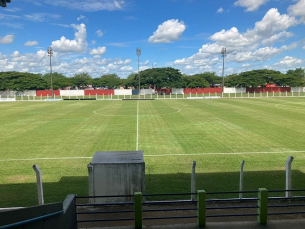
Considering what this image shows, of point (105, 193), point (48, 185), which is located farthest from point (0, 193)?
point (105, 193)

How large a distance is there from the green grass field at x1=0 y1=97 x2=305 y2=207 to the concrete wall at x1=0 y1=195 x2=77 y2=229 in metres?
2.92

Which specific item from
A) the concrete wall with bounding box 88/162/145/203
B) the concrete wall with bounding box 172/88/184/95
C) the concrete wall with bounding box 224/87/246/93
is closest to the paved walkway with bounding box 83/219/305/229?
the concrete wall with bounding box 88/162/145/203

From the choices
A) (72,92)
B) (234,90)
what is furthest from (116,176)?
(234,90)

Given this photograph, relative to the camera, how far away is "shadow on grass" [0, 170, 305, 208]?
28.0 ft

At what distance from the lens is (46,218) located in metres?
4.78

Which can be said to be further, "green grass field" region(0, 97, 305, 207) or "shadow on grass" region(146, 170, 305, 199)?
"green grass field" region(0, 97, 305, 207)

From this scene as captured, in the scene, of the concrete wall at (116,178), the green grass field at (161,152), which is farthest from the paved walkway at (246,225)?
the green grass field at (161,152)

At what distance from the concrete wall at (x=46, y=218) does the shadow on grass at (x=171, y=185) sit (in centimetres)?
287

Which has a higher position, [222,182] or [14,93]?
[14,93]

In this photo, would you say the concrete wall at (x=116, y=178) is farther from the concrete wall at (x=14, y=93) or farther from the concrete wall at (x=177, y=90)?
the concrete wall at (x=14, y=93)

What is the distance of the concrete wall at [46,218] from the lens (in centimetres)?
430

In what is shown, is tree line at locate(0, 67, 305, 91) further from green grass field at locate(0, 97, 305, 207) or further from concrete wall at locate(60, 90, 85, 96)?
green grass field at locate(0, 97, 305, 207)

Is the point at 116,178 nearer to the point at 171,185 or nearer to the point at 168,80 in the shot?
the point at 171,185

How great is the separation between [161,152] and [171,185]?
459cm
